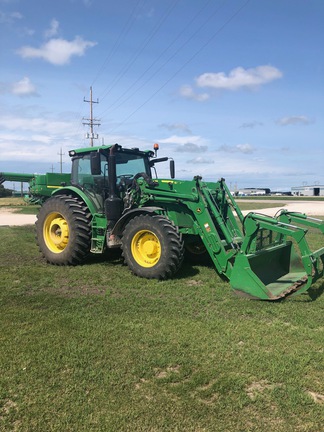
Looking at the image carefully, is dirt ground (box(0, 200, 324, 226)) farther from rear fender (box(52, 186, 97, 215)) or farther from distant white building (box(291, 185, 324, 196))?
distant white building (box(291, 185, 324, 196))

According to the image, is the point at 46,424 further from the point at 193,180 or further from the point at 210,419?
the point at 193,180

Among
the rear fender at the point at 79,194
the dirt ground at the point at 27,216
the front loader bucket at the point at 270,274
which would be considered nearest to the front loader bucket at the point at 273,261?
the front loader bucket at the point at 270,274

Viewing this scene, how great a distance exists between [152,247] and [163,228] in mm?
495

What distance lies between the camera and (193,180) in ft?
22.6

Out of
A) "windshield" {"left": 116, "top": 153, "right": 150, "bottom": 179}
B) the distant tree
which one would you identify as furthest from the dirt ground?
the distant tree

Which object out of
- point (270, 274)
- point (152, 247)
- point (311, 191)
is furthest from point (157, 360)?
point (311, 191)

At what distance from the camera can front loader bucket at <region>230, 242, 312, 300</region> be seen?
5598mm

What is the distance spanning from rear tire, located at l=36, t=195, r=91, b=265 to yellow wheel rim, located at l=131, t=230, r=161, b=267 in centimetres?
127

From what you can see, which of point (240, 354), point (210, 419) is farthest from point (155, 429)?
point (240, 354)

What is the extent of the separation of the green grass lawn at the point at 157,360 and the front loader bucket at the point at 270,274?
0.18 meters

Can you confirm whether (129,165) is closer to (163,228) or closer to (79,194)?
Answer: (79,194)

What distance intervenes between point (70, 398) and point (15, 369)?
0.77 m

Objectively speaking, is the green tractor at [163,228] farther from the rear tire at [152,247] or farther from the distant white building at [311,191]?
the distant white building at [311,191]

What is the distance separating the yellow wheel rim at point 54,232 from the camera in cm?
813
